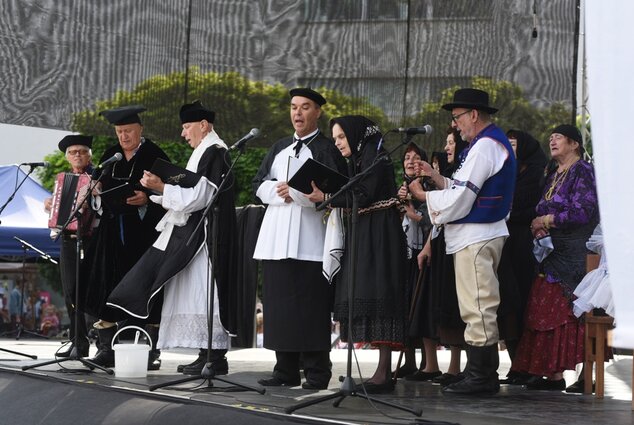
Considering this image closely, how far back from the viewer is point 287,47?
26.7 feet

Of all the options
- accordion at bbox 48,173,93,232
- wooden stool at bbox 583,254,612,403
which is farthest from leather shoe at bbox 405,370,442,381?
accordion at bbox 48,173,93,232

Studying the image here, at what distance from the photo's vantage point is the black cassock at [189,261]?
661 cm

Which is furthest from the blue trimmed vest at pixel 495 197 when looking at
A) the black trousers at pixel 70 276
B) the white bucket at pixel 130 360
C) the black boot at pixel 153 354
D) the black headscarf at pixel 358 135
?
the black trousers at pixel 70 276

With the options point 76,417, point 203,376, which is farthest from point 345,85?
point 76,417

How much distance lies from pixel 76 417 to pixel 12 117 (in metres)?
3.26

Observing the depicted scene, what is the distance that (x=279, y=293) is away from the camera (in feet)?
20.0

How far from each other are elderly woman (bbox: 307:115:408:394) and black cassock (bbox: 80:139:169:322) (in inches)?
79.0

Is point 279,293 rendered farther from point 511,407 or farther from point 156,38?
point 156,38

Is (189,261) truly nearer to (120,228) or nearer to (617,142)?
(120,228)

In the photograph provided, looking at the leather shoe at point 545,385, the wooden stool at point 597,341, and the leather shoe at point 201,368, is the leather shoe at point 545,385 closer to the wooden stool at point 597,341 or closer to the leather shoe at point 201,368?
the wooden stool at point 597,341

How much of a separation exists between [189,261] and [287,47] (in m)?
2.35

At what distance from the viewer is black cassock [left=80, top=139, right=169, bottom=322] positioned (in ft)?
23.9

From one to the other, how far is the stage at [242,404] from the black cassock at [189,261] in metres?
0.51

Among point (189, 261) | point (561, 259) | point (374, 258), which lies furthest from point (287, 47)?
point (561, 259)
